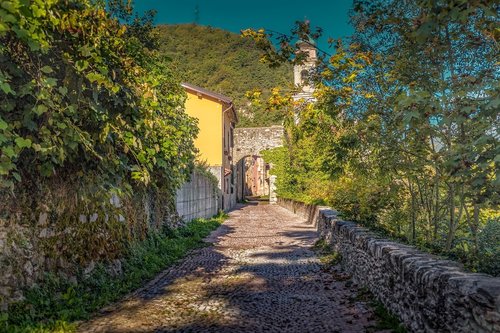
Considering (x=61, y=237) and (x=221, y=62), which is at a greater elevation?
(x=221, y=62)

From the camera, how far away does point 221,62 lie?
63594 mm

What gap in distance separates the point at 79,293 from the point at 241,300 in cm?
Answer: 210

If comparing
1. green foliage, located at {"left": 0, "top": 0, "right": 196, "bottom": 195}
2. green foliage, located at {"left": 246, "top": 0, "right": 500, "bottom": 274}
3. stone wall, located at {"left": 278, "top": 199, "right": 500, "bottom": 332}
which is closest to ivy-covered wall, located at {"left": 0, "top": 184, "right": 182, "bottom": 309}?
green foliage, located at {"left": 0, "top": 0, "right": 196, "bottom": 195}

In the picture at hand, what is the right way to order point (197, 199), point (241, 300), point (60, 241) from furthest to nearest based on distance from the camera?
1. point (197, 199)
2. point (241, 300)
3. point (60, 241)

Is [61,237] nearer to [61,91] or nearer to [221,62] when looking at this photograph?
[61,91]

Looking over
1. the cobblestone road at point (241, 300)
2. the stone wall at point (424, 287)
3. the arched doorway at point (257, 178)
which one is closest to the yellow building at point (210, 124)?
the cobblestone road at point (241, 300)

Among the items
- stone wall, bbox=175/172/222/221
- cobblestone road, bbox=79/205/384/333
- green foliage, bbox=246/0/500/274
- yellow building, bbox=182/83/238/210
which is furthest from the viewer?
yellow building, bbox=182/83/238/210

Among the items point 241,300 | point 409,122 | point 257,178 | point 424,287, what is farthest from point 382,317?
point 257,178

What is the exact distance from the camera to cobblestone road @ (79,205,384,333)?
4621 millimetres

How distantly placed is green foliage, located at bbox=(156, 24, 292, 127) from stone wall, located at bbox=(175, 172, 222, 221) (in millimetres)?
31464

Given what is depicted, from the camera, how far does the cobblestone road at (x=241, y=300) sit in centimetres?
462

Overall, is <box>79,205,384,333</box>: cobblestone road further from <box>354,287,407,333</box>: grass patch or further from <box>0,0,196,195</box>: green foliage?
<box>0,0,196,195</box>: green foliage

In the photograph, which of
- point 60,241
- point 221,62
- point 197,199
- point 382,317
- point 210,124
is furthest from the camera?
point 221,62

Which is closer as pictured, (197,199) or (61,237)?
(61,237)
